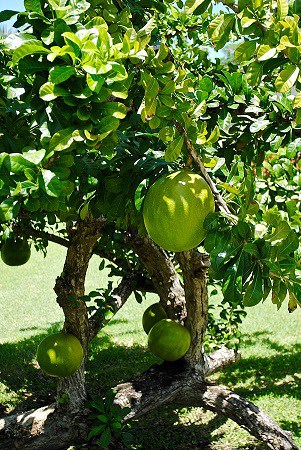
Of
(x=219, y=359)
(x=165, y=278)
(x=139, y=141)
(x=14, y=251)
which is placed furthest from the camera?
(x=14, y=251)

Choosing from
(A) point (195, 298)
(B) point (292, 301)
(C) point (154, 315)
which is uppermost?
(B) point (292, 301)

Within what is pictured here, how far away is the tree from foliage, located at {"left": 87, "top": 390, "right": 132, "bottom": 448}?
84 mm

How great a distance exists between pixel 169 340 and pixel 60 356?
1.81 ft

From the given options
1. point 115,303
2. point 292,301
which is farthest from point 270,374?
point 292,301

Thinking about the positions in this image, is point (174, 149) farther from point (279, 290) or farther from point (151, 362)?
point (151, 362)

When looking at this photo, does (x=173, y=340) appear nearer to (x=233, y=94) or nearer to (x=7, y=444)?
(x=7, y=444)

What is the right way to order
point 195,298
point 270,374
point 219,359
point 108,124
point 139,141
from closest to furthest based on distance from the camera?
point 108,124 → point 139,141 → point 195,298 → point 219,359 → point 270,374

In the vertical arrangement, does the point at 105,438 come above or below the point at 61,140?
below

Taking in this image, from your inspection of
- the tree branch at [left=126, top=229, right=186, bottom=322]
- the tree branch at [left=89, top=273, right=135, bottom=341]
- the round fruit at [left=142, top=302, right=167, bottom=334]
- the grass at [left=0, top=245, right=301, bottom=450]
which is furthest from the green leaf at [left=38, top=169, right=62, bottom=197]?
the grass at [left=0, top=245, right=301, bottom=450]

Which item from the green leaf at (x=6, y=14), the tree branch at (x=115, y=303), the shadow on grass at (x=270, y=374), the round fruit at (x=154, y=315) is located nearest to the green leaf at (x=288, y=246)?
the green leaf at (x=6, y=14)

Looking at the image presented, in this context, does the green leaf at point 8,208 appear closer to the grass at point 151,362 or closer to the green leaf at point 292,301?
the green leaf at point 292,301

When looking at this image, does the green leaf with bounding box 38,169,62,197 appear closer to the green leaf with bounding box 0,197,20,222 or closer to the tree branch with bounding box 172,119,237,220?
the green leaf with bounding box 0,197,20,222

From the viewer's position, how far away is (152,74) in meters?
1.18

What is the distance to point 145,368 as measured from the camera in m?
5.07
